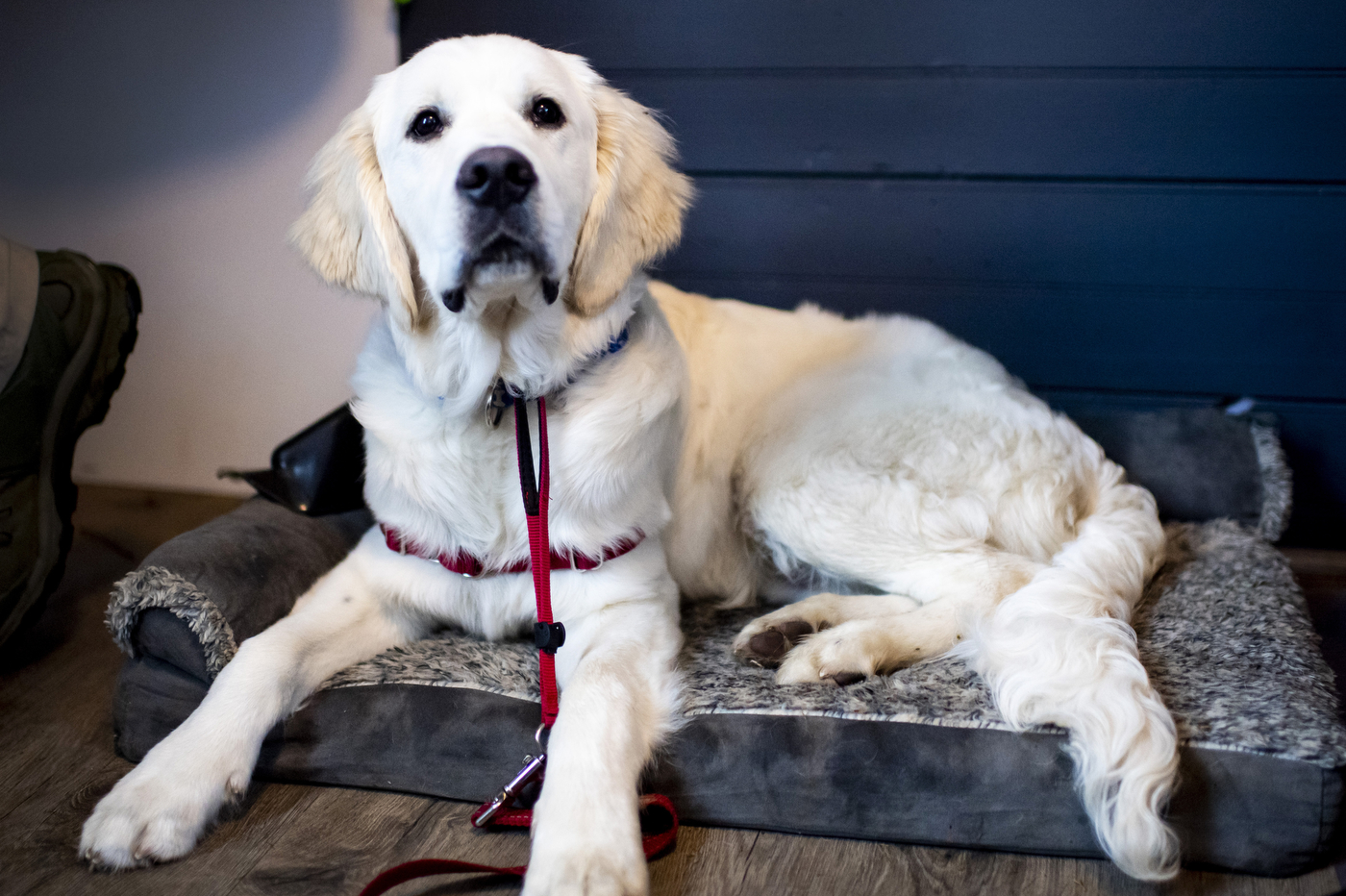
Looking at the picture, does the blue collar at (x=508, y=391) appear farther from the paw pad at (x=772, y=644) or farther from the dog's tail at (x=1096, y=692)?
the dog's tail at (x=1096, y=692)

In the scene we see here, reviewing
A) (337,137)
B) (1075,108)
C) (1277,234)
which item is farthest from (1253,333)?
(337,137)

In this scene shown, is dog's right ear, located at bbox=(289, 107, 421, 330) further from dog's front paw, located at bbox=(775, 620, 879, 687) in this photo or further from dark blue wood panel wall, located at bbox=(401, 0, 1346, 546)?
dark blue wood panel wall, located at bbox=(401, 0, 1346, 546)

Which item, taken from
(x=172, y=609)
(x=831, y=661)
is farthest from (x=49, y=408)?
(x=831, y=661)

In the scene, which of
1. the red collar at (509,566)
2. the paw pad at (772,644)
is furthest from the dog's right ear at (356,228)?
the paw pad at (772,644)

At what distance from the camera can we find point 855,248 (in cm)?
308

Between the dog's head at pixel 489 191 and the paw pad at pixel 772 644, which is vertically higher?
the dog's head at pixel 489 191

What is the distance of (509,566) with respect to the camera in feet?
6.03

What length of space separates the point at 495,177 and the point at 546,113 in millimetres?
274

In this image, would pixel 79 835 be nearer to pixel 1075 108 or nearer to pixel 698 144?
pixel 698 144

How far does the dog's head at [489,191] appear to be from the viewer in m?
1.49

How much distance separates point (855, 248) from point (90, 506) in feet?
8.94

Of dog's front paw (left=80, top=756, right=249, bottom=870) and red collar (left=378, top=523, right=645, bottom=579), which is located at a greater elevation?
red collar (left=378, top=523, right=645, bottom=579)

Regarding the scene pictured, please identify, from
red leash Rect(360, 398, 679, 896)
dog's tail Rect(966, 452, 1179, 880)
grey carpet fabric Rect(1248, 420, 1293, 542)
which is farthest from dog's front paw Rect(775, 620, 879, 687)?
grey carpet fabric Rect(1248, 420, 1293, 542)

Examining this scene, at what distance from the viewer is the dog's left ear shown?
5.58 feet
